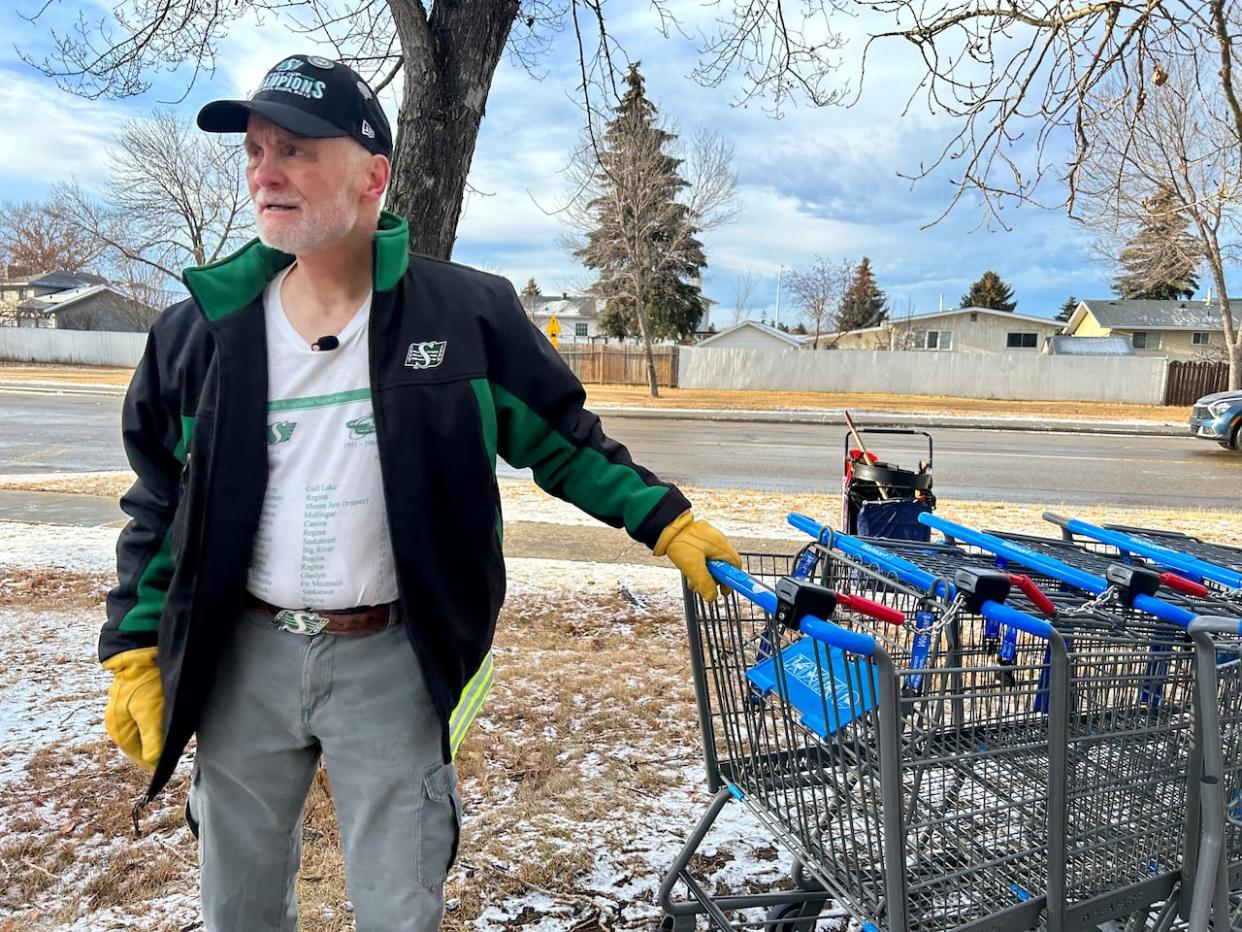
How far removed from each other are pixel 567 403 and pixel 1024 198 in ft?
14.8

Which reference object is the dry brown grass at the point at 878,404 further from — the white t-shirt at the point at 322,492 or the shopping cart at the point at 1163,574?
the white t-shirt at the point at 322,492

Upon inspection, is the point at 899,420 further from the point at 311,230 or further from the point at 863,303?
the point at 863,303

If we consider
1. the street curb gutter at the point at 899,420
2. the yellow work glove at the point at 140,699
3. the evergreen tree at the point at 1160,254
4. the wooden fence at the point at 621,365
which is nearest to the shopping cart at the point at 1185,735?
the yellow work glove at the point at 140,699

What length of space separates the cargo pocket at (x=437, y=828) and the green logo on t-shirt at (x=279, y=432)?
744mm

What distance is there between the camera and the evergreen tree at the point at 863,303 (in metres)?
53.8

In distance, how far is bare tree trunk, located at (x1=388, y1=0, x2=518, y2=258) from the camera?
3166 millimetres

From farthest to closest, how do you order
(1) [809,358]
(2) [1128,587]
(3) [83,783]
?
1. (1) [809,358]
2. (3) [83,783]
3. (2) [1128,587]

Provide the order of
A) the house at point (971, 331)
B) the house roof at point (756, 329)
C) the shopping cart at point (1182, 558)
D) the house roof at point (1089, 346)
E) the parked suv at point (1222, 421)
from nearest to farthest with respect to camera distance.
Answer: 1. the shopping cart at point (1182, 558)
2. the parked suv at point (1222, 421)
3. the house roof at point (1089, 346)
4. the house at point (971, 331)
5. the house roof at point (756, 329)

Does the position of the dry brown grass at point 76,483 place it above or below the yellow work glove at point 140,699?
below

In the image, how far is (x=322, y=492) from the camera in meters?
1.67

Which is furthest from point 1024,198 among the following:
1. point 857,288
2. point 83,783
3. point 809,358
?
point 857,288

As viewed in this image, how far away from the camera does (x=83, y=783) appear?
9.75ft

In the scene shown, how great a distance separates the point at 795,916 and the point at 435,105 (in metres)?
2.98

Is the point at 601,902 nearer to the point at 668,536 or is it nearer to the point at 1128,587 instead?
the point at 668,536
